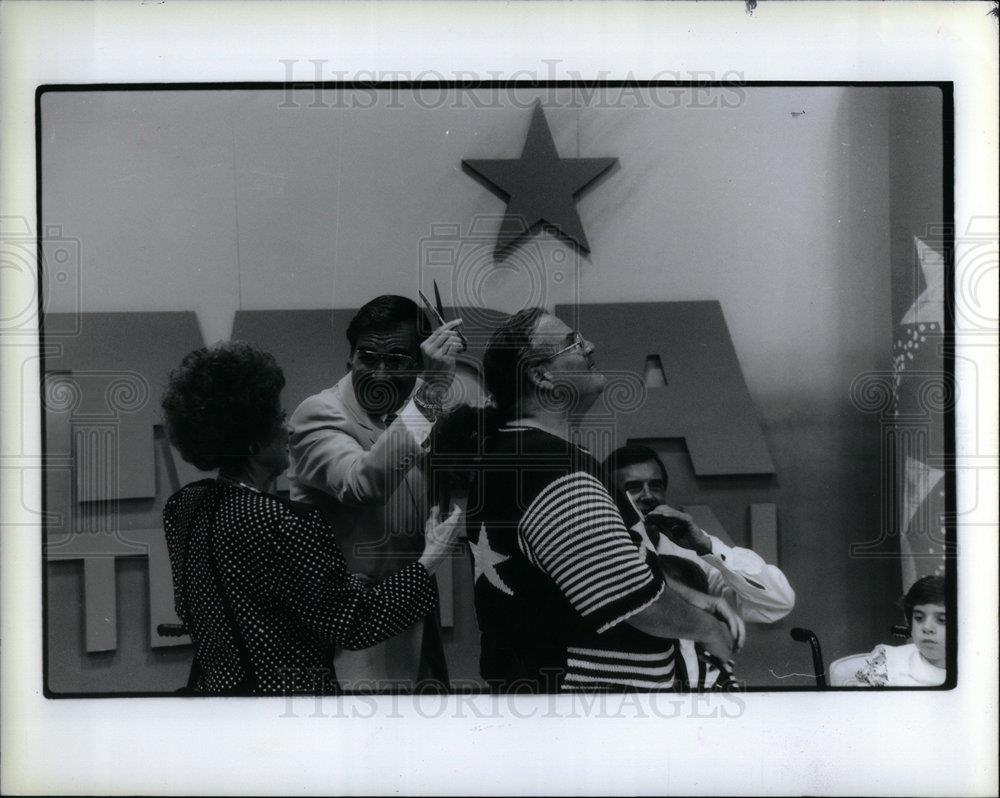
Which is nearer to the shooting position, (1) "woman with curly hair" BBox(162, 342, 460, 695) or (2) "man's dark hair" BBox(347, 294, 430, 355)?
(1) "woman with curly hair" BBox(162, 342, 460, 695)

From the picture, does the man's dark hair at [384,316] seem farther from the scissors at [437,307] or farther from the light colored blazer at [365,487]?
the light colored blazer at [365,487]

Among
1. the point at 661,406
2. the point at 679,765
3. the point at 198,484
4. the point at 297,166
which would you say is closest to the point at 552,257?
the point at 661,406

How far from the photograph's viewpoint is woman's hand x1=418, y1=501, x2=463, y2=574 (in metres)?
2.43

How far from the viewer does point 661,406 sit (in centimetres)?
246

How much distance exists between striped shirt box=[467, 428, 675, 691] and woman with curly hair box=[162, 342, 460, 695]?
0.14m

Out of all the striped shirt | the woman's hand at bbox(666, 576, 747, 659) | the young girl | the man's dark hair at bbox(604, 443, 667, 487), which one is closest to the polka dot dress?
the striped shirt

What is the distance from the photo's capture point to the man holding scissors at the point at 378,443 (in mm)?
2434

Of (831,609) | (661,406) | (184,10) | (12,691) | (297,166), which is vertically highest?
(184,10)

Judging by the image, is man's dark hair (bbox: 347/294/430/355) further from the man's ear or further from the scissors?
the man's ear

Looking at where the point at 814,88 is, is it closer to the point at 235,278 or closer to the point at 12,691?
the point at 235,278

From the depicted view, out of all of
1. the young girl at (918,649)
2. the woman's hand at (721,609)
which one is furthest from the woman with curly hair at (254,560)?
the young girl at (918,649)

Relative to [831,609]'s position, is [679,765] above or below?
below

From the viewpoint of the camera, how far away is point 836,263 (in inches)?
98.0

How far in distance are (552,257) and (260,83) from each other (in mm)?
912
